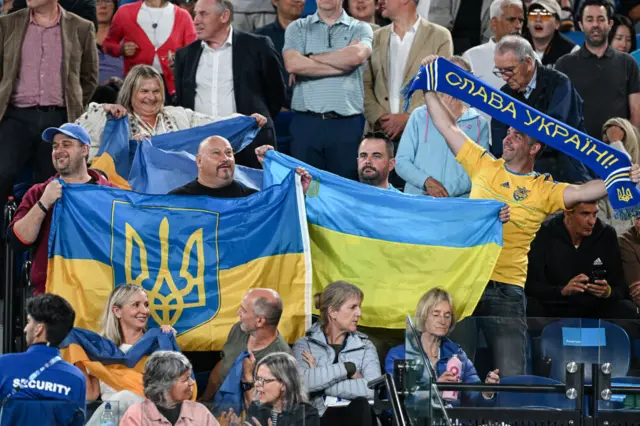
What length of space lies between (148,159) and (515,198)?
8.87 feet

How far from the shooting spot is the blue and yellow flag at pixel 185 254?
388 inches

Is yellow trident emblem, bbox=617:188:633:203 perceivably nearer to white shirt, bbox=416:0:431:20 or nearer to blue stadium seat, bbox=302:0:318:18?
white shirt, bbox=416:0:431:20

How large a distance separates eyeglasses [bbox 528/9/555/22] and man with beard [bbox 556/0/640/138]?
377 mm

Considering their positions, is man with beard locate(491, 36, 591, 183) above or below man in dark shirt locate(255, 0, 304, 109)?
below

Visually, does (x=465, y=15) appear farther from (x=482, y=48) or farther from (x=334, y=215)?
(x=334, y=215)

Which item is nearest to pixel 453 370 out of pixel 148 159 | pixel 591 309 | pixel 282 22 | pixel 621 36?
pixel 591 309

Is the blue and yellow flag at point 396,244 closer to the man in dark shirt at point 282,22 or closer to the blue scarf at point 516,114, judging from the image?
the blue scarf at point 516,114

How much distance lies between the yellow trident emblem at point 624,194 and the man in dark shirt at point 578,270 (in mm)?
1035

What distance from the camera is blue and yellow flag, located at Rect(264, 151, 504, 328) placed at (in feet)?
33.6

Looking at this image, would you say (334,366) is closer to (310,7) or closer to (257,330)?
(257,330)

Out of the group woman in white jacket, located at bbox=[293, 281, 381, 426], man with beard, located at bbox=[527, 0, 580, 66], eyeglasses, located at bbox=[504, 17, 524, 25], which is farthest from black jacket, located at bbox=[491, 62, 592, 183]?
woman in white jacket, located at bbox=[293, 281, 381, 426]

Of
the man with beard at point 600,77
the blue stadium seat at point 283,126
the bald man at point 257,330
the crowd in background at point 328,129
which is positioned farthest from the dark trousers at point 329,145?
the bald man at point 257,330

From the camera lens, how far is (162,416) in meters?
8.16

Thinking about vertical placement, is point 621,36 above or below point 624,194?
above
